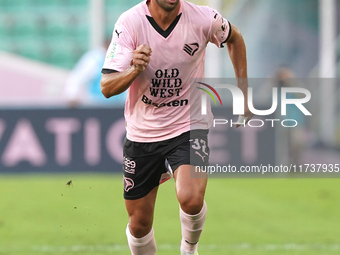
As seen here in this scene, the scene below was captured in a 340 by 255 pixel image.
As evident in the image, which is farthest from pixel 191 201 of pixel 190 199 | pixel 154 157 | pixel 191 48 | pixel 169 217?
pixel 169 217

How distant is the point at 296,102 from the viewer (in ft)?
42.6

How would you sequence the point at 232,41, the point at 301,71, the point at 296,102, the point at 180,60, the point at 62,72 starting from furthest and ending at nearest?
the point at 301,71 → the point at 62,72 → the point at 296,102 → the point at 232,41 → the point at 180,60

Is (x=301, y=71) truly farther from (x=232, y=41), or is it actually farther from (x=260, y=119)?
(x=232, y=41)

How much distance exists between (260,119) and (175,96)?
22.1ft

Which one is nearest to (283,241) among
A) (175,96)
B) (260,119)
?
(175,96)

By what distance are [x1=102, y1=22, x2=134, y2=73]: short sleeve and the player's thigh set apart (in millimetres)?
1087

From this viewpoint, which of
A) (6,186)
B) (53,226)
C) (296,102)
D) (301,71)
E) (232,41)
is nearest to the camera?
(232,41)

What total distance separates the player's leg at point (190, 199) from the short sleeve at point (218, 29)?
102 centimetres

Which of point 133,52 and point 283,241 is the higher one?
point 133,52

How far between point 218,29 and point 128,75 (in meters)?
0.95

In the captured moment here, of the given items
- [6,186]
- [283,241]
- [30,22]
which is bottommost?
[6,186]

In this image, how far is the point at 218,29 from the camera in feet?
16.4

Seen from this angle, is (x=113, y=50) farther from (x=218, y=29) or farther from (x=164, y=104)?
(x=218, y=29)

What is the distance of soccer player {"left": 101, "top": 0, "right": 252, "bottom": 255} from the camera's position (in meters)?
4.76
